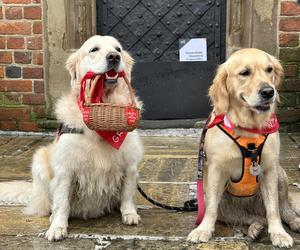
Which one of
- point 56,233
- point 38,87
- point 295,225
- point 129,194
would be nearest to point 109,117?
point 129,194

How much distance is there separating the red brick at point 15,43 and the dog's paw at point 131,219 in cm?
380

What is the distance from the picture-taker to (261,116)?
3023 millimetres

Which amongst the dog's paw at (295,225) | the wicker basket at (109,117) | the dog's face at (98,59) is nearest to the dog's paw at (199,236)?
the dog's paw at (295,225)

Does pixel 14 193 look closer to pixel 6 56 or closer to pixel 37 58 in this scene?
pixel 37 58

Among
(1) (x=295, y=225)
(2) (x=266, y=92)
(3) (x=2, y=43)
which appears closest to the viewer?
(2) (x=266, y=92)

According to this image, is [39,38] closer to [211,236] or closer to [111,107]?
[111,107]

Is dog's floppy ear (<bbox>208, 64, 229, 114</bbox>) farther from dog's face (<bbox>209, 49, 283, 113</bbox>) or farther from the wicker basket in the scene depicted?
the wicker basket

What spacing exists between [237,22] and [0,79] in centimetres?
317

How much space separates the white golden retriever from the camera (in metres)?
3.29

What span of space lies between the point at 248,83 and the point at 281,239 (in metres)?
0.94

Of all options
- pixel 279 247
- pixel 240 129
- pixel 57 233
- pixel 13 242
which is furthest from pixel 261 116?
pixel 13 242

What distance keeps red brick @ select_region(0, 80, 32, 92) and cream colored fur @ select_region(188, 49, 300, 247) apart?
3961 millimetres

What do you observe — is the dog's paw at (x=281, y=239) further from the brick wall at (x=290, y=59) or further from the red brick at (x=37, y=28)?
the red brick at (x=37, y=28)

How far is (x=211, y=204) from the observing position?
3.11 m
